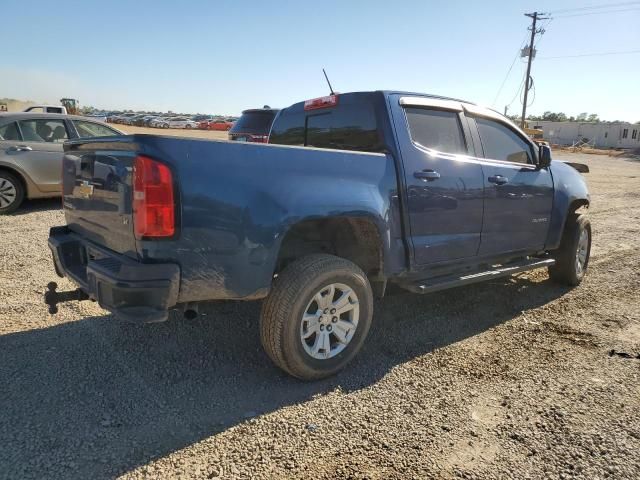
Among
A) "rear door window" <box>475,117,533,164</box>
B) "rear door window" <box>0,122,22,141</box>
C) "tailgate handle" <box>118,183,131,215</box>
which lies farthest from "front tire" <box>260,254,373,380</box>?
"rear door window" <box>0,122,22,141</box>

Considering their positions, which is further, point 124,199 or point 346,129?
point 346,129

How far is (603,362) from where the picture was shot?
3.79 metres

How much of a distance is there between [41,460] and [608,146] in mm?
71073

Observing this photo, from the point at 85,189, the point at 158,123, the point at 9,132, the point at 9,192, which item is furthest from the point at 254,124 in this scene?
the point at 158,123

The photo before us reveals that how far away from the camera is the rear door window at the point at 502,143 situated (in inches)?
180

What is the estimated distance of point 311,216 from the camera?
3117 millimetres

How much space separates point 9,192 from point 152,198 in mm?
6963

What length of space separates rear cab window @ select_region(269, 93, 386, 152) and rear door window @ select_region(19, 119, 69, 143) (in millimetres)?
5198

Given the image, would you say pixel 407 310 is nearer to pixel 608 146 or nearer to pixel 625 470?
pixel 625 470

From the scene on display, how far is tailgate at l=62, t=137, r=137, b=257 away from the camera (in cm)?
278

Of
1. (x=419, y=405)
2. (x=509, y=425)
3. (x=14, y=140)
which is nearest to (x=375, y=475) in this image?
(x=419, y=405)

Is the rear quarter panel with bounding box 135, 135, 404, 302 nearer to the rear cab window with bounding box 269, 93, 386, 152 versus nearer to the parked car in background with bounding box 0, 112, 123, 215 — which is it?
the rear cab window with bounding box 269, 93, 386, 152

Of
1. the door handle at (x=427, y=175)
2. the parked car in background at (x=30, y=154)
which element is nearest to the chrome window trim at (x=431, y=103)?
the door handle at (x=427, y=175)

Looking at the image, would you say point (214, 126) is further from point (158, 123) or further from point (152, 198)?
point (152, 198)
